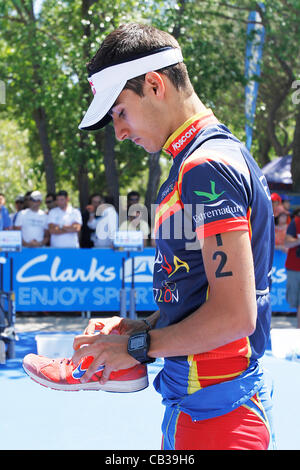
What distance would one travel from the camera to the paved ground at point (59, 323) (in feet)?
32.3

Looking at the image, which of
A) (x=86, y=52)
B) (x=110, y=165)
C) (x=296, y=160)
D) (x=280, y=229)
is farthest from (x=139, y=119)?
(x=296, y=160)

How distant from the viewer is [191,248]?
1678mm

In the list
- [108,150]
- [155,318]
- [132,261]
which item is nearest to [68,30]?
[108,150]

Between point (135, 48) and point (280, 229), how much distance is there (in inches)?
371

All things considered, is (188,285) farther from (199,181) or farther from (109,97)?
(109,97)

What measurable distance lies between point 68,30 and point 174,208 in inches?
530

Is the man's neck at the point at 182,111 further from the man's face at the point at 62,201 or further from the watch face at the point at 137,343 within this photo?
the man's face at the point at 62,201

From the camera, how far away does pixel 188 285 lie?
5.65ft

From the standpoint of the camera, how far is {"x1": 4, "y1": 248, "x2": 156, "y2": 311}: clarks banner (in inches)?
407

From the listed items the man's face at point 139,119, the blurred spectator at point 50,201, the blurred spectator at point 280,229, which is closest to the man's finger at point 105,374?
the man's face at point 139,119

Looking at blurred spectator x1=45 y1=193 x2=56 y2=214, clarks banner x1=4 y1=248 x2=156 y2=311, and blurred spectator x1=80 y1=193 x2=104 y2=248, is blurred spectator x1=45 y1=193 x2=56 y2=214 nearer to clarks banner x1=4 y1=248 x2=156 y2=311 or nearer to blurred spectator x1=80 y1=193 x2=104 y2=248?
blurred spectator x1=80 y1=193 x2=104 y2=248

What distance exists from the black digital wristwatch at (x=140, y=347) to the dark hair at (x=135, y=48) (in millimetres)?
658

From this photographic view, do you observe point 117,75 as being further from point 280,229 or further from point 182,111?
point 280,229

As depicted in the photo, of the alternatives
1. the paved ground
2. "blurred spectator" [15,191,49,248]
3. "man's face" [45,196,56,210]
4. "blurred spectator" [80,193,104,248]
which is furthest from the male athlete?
"man's face" [45,196,56,210]
